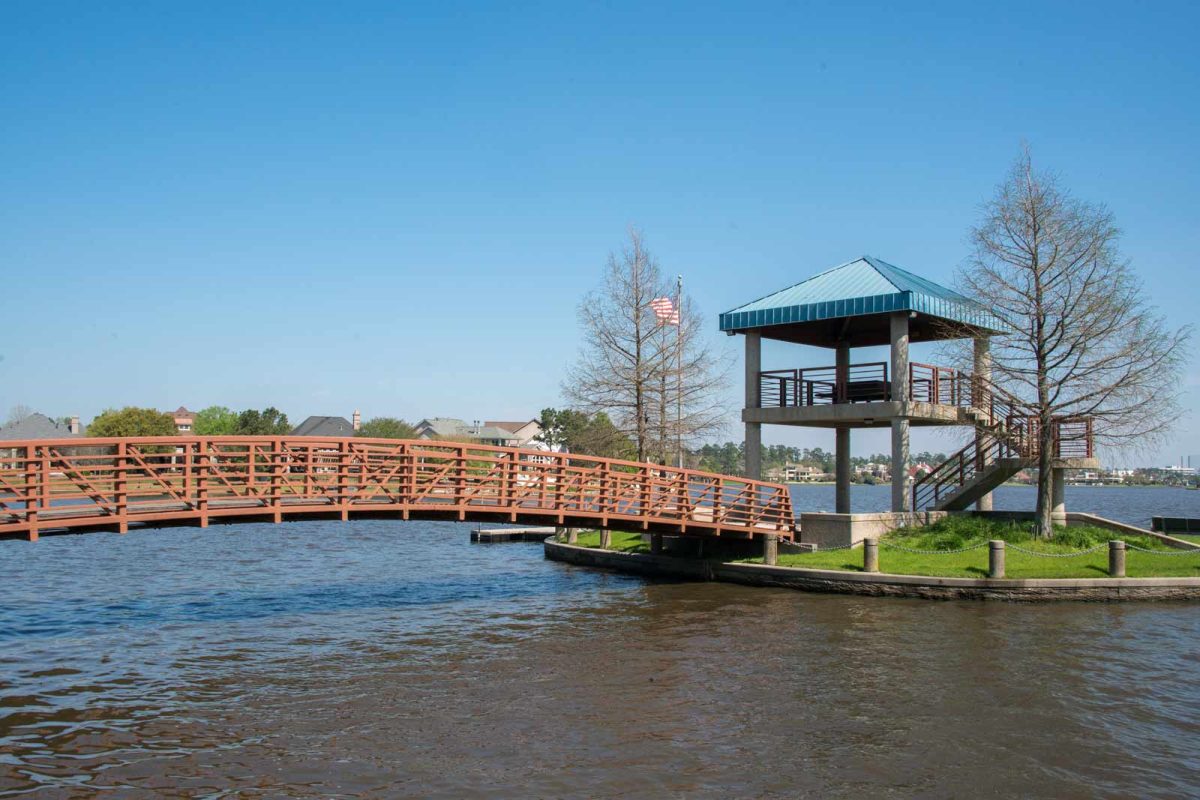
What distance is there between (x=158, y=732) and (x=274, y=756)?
7.43ft

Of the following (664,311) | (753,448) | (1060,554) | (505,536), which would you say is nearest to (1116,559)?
(1060,554)

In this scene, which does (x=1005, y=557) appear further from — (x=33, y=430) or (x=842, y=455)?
(x=33, y=430)

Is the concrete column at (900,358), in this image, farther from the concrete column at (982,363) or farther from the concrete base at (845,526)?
the concrete base at (845,526)

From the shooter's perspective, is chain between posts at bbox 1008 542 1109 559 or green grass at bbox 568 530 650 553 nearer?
chain between posts at bbox 1008 542 1109 559

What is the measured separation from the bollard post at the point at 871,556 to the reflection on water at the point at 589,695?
1183 millimetres

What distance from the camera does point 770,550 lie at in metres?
27.2

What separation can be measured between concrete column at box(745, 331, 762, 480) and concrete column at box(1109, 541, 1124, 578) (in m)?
10.8

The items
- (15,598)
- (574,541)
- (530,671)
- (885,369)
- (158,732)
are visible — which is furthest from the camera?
(574,541)

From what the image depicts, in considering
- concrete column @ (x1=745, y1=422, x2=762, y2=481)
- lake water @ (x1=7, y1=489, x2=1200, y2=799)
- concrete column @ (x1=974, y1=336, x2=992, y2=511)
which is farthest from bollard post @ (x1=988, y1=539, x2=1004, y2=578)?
concrete column @ (x1=745, y1=422, x2=762, y2=481)

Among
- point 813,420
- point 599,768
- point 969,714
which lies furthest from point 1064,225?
point 599,768

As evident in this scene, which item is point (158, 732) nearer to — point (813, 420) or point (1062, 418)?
point (813, 420)

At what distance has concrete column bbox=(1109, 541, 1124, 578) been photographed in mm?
23438

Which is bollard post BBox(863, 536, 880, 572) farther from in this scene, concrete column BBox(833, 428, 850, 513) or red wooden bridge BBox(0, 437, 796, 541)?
concrete column BBox(833, 428, 850, 513)

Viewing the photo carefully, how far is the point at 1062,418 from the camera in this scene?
27781 millimetres
